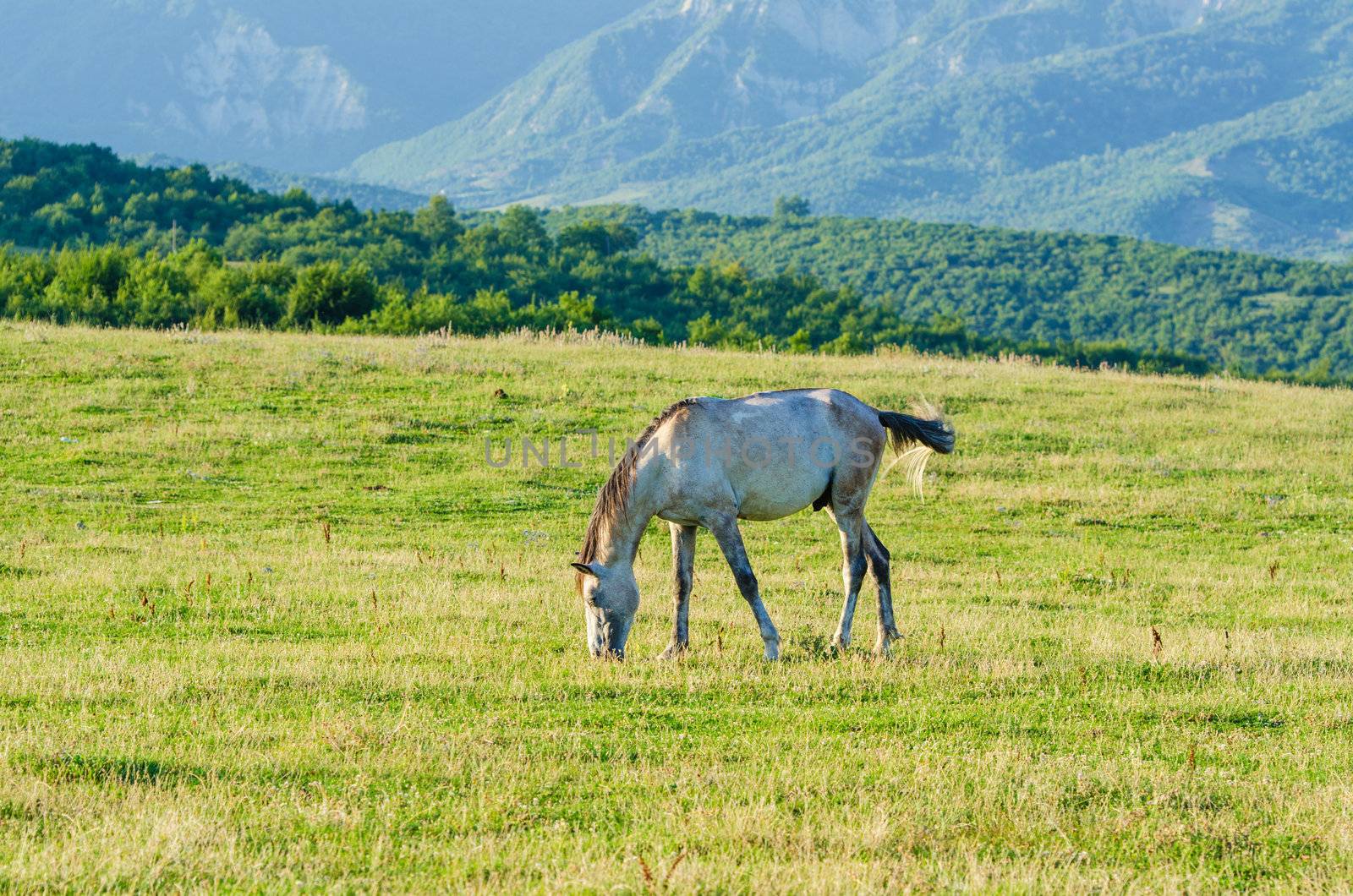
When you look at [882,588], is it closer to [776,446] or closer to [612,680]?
[776,446]

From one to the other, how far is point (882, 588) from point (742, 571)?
151cm

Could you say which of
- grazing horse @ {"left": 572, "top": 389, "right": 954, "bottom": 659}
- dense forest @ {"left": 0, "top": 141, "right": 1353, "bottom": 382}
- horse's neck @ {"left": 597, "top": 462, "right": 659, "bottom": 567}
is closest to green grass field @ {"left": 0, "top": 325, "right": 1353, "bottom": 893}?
grazing horse @ {"left": 572, "top": 389, "right": 954, "bottom": 659}

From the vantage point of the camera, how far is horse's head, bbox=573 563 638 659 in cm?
1080

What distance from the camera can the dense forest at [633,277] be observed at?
47719mm

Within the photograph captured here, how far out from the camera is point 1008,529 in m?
21.0

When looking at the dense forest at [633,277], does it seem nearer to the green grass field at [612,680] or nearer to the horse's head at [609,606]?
the green grass field at [612,680]

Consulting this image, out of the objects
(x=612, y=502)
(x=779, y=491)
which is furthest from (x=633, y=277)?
(x=612, y=502)

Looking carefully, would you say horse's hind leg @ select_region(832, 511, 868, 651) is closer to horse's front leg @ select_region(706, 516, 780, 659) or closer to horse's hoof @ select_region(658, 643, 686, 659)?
horse's front leg @ select_region(706, 516, 780, 659)

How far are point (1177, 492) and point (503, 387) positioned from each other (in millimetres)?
13594

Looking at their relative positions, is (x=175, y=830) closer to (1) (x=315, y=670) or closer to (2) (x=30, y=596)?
(1) (x=315, y=670)

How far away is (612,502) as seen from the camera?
11.0 meters

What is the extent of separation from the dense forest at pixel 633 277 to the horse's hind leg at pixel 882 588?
32.6 metres

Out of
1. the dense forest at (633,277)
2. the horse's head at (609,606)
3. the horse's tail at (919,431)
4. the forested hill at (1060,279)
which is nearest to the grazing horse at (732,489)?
the horse's head at (609,606)

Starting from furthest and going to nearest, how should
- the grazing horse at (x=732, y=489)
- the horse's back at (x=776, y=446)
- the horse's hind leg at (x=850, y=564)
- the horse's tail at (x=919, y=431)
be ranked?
the horse's tail at (x=919, y=431)
the horse's hind leg at (x=850, y=564)
the horse's back at (x=776, y=446)
the grazing horse at (x=732, y=489)
